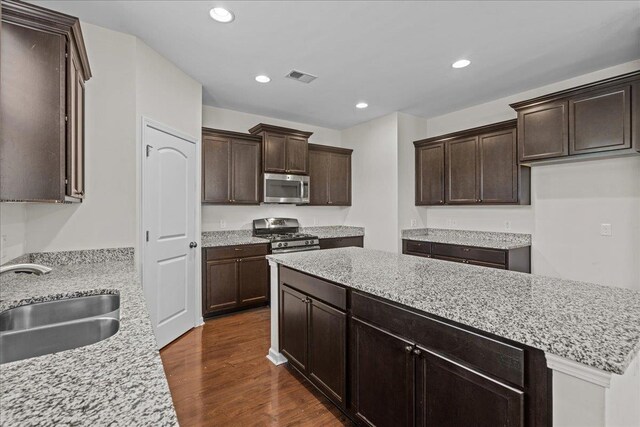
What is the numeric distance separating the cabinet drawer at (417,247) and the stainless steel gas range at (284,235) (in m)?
1.33

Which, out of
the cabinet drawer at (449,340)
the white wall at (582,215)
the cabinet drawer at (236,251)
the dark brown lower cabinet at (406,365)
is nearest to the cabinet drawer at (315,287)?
the dark brown lower cabinet at (406,365)

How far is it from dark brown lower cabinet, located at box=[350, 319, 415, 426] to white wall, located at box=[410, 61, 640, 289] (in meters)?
3.06

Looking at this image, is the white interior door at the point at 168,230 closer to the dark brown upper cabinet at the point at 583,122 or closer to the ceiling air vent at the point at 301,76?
the ceiling air vent at the point at 301,76

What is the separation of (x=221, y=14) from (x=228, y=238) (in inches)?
107

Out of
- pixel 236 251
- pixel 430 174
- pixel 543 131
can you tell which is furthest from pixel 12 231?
pixel 543 131

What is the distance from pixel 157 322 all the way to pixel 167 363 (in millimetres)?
414

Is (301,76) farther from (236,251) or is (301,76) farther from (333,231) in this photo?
(333,231)

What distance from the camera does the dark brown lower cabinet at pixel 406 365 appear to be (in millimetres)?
1068

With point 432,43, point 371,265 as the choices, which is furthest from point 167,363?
point 432,43

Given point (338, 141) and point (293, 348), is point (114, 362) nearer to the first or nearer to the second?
point (293, 348)

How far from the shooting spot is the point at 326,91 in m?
3.85

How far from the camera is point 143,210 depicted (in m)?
2.69

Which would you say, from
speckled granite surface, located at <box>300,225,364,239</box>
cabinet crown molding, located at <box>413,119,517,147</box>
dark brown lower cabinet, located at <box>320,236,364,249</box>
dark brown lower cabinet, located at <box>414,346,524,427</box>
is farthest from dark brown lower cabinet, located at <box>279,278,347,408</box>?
cabinet crown molding, located at <box>413,119,517,147</box>

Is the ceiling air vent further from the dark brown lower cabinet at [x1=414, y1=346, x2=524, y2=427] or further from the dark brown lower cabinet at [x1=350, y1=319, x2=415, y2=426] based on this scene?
the dark brown lower cabinet at [x1=414, y1=346, x2=524, y2=427]
